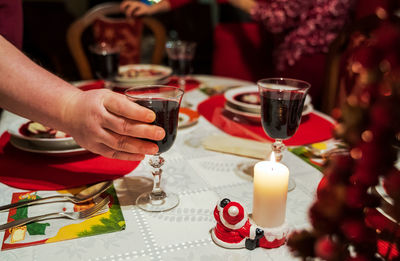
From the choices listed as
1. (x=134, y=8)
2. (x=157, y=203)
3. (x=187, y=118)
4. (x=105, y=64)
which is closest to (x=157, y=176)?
(x=157, y=203)

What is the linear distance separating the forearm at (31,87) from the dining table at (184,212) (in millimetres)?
183

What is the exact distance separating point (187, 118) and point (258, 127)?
0.22 meters

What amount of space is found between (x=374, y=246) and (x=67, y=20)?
15.6 ft

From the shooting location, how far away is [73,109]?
733 mm

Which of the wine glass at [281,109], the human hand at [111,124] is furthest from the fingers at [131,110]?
the wine glass at [281,109]

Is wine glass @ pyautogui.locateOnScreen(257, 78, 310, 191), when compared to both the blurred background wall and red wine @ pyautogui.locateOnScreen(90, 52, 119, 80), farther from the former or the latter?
the blurred background wall

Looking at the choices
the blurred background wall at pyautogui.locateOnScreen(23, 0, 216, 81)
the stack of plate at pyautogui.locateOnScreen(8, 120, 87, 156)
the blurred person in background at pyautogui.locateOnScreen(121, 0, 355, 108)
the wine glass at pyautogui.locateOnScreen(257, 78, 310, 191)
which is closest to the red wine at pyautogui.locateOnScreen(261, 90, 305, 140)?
the wine glass at pyautogui.locateOnScreen(257, 78, 310, 191)

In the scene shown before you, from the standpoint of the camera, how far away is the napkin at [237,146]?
93cm

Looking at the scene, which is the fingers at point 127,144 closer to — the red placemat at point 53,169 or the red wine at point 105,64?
the red placemat at point 53,169

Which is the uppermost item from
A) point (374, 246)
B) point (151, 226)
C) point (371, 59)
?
point (371, 59)

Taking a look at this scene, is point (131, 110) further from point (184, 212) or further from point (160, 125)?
point (184, 212)

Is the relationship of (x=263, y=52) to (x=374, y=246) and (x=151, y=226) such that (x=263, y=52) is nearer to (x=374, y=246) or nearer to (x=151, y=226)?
(x=151, y=226)

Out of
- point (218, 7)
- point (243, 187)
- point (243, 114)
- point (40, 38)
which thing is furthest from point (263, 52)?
point (218, 7)

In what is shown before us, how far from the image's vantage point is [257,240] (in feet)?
1.95
